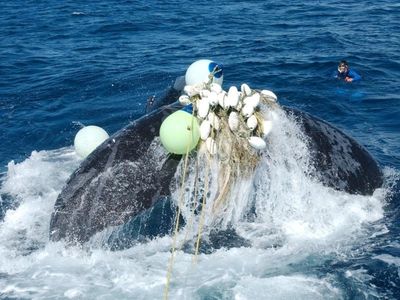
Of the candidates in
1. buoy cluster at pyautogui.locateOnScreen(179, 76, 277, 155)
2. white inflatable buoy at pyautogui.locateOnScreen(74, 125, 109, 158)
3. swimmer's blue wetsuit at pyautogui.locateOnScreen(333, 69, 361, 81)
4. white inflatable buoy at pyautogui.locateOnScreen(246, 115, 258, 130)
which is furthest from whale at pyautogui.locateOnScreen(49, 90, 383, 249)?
swimmer's blue wetsuit at pyautogui.locateOnScreen(333, 69, 361, 81)

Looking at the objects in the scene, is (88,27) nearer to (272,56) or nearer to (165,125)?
(272,56)

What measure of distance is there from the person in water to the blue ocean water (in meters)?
0.32

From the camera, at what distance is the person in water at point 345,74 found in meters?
19.9

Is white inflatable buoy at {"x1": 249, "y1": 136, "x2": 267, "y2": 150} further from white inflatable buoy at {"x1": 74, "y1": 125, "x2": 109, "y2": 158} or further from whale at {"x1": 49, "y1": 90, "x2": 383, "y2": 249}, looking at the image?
white inflatable buoy at {"x1": 74, "y1": 125, "x2": 109, "y2": 158}

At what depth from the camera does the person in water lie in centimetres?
1992

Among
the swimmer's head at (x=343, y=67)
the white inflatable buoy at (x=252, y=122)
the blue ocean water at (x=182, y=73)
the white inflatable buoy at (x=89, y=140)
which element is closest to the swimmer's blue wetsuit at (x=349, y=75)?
the swimmer's head at (x=343, y=67)

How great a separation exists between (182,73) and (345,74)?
234 inches

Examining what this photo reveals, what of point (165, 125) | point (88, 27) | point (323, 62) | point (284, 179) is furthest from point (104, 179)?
point (88, 27)

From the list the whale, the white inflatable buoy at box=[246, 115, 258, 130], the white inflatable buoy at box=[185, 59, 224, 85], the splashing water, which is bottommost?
the splashing water

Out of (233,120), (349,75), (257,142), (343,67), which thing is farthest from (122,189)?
(349,75)

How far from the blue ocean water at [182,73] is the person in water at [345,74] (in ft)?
1.06

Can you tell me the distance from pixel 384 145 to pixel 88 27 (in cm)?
1871

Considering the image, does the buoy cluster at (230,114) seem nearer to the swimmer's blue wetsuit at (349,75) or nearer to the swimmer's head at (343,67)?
the swimmer's head at (343,67)

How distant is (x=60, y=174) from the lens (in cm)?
1442
